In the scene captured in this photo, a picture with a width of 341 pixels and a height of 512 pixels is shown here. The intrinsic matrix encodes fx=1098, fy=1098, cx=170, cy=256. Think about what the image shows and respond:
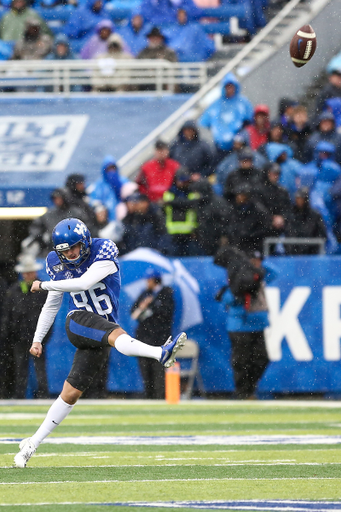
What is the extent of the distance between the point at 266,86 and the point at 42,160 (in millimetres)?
3485

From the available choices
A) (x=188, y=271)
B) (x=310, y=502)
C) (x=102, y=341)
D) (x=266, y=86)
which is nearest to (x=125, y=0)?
(x=266, y=86)

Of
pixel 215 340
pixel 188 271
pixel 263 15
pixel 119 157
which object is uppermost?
pixel 263 15

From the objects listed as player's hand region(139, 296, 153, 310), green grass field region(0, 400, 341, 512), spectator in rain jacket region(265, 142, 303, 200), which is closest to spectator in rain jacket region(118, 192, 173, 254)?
player's hand region(139, 296, 153, 310)

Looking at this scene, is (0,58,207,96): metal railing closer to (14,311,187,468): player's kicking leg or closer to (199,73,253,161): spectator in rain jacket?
(199,73,253,161): spectator in rain jacket

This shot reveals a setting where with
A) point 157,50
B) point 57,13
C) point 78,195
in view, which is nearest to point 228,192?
point 78,195

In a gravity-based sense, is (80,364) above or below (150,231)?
above

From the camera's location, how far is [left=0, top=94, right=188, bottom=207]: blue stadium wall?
15.4m

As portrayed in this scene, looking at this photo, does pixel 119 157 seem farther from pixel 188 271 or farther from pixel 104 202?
pixel 188 271

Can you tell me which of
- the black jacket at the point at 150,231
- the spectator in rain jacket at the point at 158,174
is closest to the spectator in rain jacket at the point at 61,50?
the spectator in rain jacket at the point at 158,174

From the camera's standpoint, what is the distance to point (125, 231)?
1307 cm

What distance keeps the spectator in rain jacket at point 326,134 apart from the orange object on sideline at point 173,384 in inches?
142

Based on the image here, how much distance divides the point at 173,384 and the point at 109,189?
2937 mm

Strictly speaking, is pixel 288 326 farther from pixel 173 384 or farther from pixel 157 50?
pixel 157 50

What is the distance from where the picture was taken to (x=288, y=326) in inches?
494
